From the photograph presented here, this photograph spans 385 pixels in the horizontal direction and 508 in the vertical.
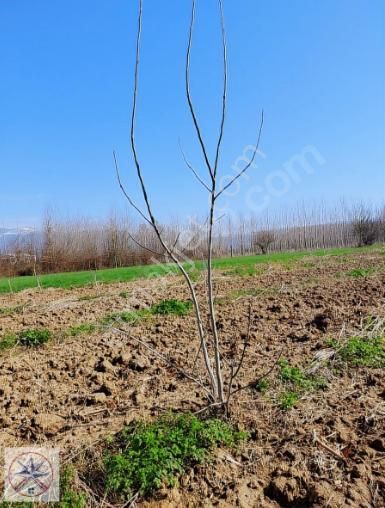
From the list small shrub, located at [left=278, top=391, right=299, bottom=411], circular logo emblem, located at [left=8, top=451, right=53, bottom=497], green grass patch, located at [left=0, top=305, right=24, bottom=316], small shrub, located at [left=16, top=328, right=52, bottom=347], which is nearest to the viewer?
circular logo emblem, located at [left=8, top=451, right=53, bottom=497]

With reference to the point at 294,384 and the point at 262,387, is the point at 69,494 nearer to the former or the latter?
the point at 262,387

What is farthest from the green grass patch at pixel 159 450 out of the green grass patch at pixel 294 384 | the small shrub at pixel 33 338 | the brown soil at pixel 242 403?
the small shrub at pixel 33 338

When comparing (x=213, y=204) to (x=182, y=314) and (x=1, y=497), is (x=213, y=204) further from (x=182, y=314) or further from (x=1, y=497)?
(x=182, y=314)

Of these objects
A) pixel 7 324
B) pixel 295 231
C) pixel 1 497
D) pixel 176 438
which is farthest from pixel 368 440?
pixel 295 231

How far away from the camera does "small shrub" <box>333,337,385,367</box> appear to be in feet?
10.3

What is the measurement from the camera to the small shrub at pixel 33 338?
14.4ft

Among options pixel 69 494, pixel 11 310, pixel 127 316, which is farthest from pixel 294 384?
pixel 11 310

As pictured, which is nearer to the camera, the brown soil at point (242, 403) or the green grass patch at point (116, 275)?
the brown soil at point (242, 403)

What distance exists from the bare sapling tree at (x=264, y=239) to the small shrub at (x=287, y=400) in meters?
31.8

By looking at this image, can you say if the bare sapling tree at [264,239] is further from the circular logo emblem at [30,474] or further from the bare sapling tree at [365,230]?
the circular logo emblem at [30,474]

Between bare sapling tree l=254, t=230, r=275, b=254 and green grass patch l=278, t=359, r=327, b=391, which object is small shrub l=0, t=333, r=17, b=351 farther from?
bare sapling tree l=254, t=230, r=275, b=254

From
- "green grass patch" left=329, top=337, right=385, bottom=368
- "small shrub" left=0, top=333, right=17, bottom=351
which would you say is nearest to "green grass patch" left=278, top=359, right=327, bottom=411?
"green grass patch" left=329, top=337, right=385, bottom=368

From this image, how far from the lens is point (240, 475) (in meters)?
2.03

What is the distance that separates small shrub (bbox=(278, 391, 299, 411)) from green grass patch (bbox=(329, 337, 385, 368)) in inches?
30.9
